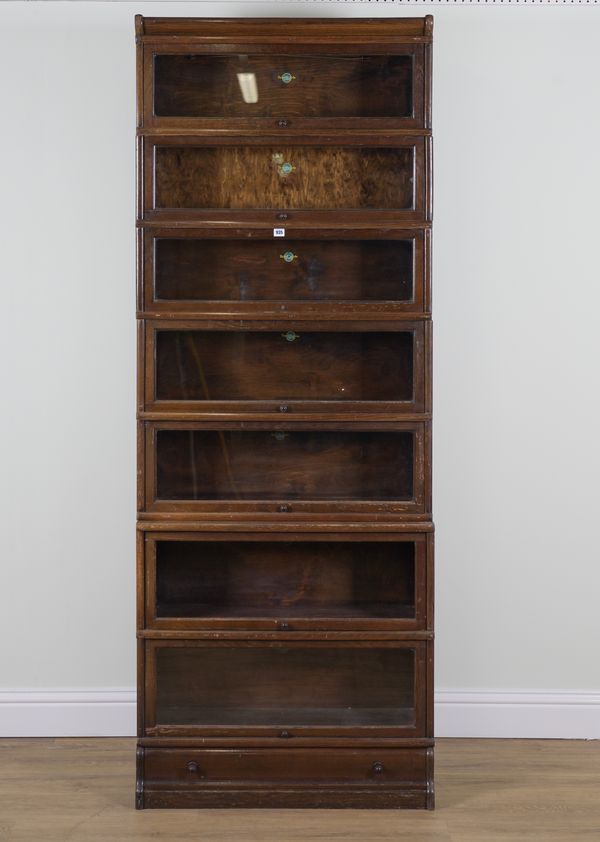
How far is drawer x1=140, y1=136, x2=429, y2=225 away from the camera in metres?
2.63

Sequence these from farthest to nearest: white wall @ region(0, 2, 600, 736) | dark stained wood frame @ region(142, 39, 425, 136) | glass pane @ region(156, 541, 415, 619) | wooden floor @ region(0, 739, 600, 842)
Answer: white wall @ region(0, 2, 600, 736) < glass pane @ region(156, 541, 415, 619) < dark stained wood frame @ region(142, 39, 425, 136) < wooden floor @ region(0, 739, 600, 842)

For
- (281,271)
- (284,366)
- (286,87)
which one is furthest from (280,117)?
(284,366)

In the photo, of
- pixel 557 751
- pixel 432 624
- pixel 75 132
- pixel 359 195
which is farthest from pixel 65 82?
pixel 557 751

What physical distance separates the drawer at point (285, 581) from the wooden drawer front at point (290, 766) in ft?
1.18

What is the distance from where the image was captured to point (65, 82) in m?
3.06

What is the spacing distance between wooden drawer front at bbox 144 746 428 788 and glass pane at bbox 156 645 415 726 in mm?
83

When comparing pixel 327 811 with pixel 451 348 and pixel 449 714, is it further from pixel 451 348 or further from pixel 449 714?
pixel 451 348

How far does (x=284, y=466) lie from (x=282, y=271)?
57 cm

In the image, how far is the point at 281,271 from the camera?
2.67 meters

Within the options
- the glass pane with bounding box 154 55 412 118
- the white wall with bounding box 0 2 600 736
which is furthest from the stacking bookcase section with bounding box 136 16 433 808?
the white wall with bounding box 0 2 600 736

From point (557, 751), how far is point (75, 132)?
2.59 metres

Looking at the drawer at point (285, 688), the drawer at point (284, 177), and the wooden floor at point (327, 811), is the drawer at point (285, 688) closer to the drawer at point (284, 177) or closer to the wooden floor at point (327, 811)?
the wooden floor at point (327, 811)

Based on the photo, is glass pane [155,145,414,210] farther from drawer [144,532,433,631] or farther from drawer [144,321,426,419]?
drawer [144,532,433,631]

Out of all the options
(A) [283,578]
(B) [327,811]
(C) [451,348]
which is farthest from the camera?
(C) [451,348]
